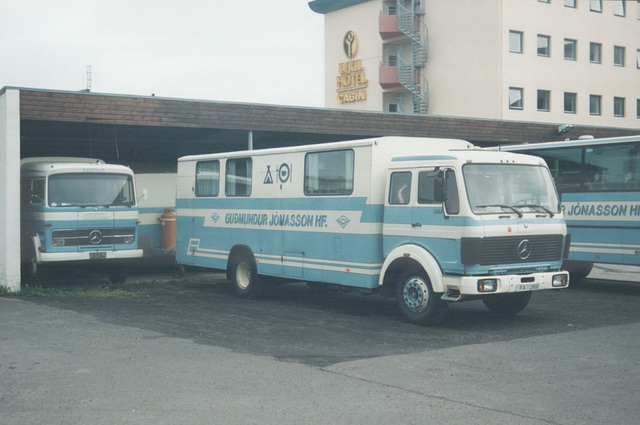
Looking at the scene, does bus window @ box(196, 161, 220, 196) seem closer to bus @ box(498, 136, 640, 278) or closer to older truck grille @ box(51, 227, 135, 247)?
older truck grille @ box(51, 227, 135, 247)

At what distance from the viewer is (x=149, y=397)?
25.6ft

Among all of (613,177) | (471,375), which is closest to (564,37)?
(613,177)

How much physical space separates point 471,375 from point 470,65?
4111 cm

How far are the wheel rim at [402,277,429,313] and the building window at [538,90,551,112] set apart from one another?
38244 millimetres

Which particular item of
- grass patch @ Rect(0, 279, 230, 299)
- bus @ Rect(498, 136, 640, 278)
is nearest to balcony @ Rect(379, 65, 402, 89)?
grass patch @ Rect(0, 279, 230, 299)

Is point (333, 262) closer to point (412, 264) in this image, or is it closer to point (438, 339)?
point (412, 264)

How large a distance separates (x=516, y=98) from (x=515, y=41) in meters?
3.17

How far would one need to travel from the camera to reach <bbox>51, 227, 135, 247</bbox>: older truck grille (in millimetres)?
18703

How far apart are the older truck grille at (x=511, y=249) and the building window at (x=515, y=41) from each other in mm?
36159

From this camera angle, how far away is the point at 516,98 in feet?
156

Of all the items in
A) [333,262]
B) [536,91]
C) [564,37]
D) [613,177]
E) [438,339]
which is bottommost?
[438,339]

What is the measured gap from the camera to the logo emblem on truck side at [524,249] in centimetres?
1220

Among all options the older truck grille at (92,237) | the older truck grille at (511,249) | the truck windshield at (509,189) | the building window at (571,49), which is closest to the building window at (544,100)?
the building window at (571,49)

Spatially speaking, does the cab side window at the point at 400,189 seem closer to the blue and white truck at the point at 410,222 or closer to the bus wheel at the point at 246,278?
the blue and white truck at the point at 410,222
